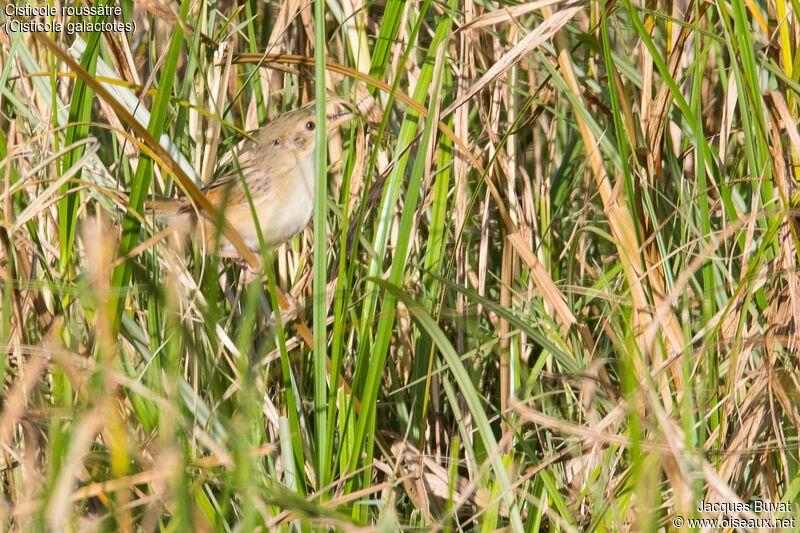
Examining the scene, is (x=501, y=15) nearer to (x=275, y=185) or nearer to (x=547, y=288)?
(x=547, y=288)

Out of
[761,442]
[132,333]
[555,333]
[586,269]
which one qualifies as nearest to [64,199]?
[132,333]

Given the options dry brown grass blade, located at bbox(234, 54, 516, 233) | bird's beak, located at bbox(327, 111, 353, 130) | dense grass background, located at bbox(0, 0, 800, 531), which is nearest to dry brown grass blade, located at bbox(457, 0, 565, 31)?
dense grass background, located at bbox(0, 0, 800, 531)

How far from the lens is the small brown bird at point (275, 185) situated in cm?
297

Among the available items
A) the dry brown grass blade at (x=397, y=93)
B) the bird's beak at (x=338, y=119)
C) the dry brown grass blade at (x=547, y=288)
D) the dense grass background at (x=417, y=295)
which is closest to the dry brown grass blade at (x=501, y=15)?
the dense grass background at (x=417, y=295)

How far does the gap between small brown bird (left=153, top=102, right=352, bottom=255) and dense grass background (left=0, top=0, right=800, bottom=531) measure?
124 millimetres

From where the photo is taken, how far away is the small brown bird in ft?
9.75

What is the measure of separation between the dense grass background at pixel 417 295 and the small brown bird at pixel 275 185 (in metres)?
0.12

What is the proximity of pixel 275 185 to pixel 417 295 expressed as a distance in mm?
673

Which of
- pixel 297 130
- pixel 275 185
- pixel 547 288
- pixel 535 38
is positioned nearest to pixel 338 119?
pixel 297 130

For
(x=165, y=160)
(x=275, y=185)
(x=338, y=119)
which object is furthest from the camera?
(x=275, y=185)

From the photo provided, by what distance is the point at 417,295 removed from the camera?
3.08 metres

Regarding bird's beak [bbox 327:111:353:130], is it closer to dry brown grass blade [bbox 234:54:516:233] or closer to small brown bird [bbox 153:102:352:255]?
small brown bird [bbox 153:102:352:255]

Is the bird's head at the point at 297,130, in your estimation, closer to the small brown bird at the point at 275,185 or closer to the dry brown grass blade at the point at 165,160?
the small brown bird at the point at 275,185

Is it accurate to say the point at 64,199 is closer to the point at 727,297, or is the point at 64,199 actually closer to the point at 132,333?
the point at 132,333
